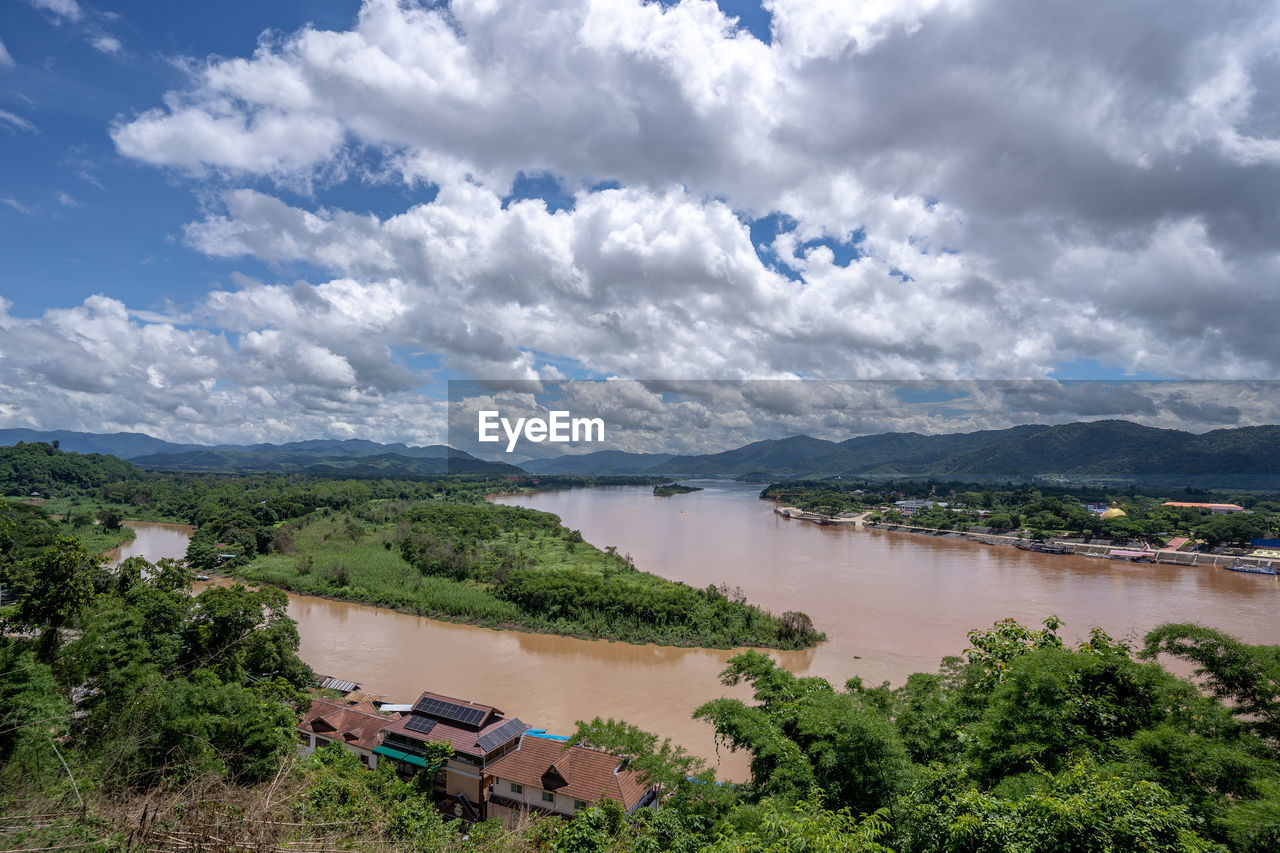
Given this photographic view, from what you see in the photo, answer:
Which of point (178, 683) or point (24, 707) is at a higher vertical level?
point (24, 707)

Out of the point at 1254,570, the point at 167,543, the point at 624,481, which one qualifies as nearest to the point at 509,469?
the point at 624,481

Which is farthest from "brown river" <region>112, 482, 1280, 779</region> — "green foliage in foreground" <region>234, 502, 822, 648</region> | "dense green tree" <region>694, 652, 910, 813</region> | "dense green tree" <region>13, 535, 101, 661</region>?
"dense green tree" <region>13, 535, 101, 661</region>

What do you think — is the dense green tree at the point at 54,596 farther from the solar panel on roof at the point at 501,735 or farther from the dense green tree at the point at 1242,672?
the dense green tree at the point at 1242,672

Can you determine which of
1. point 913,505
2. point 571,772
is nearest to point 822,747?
point 571,772

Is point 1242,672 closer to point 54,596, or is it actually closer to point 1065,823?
point 1065,823

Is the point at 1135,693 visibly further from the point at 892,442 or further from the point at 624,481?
the point at 892,442

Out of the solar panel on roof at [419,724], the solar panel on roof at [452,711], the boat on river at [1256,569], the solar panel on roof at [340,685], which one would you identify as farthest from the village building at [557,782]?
the boat on river at [1256,569]
